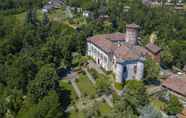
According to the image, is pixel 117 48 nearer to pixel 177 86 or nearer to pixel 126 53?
pixel 126 53

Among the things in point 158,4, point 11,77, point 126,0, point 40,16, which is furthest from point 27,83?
Result: point 158,4

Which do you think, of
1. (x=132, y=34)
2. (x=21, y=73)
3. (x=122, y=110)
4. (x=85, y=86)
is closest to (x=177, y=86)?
(x=122, y=110)

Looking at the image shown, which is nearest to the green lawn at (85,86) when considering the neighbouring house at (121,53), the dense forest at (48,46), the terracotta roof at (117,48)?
the dense forest at (48,46)

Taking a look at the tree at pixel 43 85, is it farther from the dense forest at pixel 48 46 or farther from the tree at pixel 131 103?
the tree at pixel 131 103

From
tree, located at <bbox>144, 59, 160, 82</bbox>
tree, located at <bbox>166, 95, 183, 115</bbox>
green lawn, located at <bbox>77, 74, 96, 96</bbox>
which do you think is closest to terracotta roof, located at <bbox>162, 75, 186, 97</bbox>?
tree, located at <bbox>144, 59, 160, 82</bbox>

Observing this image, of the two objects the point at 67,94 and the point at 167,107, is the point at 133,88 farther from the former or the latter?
the point at 67,94

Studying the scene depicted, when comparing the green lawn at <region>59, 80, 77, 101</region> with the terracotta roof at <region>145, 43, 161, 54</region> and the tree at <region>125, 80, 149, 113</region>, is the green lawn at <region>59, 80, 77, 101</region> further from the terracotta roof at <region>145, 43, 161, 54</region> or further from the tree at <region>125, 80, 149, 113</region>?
the terracotta roof at <region>145, 43, 161, 54</region>
